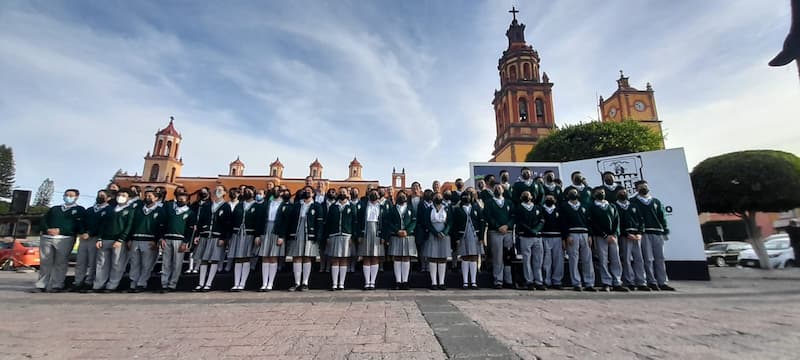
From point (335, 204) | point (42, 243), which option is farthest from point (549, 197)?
point (42, 243)

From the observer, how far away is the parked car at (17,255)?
12.8 meters

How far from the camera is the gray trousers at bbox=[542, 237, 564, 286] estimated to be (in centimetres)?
610

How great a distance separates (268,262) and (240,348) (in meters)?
3.77

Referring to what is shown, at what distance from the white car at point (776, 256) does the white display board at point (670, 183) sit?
25.9 feet

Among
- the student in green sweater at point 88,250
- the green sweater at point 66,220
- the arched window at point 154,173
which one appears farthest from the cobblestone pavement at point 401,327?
the arched window at point 154,173

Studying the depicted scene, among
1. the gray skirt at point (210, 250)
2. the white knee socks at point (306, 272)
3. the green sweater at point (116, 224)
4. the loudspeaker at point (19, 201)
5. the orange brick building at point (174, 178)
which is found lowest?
the white knee socks at point (306, 272)

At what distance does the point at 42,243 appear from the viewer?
5.88 m

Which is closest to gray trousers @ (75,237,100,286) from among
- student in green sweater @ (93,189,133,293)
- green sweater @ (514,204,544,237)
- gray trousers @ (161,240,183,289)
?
student in green sweater @ (93,189,133,293)

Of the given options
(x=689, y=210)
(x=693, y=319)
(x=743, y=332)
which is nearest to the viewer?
(x=743, y=332)

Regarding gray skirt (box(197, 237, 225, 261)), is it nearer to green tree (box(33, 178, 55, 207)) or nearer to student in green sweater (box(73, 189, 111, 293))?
student in green sweater (box(73, 189, 111, 293))

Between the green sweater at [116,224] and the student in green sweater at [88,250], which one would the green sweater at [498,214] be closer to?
the green sweater at [116,224]

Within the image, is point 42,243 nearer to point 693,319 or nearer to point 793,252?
point 693,319

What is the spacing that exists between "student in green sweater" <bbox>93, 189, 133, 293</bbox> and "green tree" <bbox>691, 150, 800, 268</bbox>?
17.5 meters

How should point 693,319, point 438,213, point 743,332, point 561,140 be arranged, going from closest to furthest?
point 743,332, point 693,319, point 438,213, point 561,140
